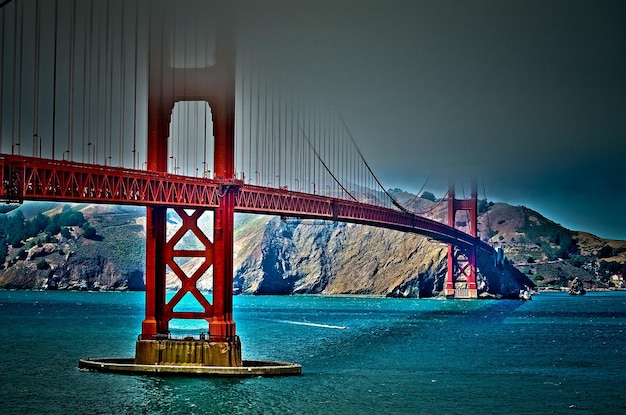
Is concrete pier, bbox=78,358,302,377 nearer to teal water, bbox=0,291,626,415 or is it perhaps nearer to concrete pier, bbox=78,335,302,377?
concrete pier, bbox=78,335,302,377

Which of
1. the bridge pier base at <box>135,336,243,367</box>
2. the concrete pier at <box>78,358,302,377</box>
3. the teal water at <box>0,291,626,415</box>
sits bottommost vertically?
the teal water at <box>0,291,626,415</box>

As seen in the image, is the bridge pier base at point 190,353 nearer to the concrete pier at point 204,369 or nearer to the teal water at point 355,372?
the concrete pier at point 204,369

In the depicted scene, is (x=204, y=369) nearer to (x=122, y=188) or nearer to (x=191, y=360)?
(x=191, y=360)

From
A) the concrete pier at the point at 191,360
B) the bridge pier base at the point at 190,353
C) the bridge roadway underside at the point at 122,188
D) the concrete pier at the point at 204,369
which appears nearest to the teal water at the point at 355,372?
the concrete pier at the point at 204,369

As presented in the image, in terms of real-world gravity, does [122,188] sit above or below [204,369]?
above

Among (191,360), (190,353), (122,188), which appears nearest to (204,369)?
(191,360)

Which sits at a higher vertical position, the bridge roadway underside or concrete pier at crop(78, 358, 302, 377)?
the bridge roadway underside

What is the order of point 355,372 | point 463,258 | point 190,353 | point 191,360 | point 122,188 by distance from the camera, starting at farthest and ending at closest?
point 463,258 → point 355,372 → point 190,353 → point 191,360 → point 122,188

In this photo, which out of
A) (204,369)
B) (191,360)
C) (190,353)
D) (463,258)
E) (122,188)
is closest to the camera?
(122,188)

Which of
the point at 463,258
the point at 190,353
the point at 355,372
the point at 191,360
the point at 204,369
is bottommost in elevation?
the point at 355,372

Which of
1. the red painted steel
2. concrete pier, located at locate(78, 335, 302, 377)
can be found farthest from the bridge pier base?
the red painted steel
